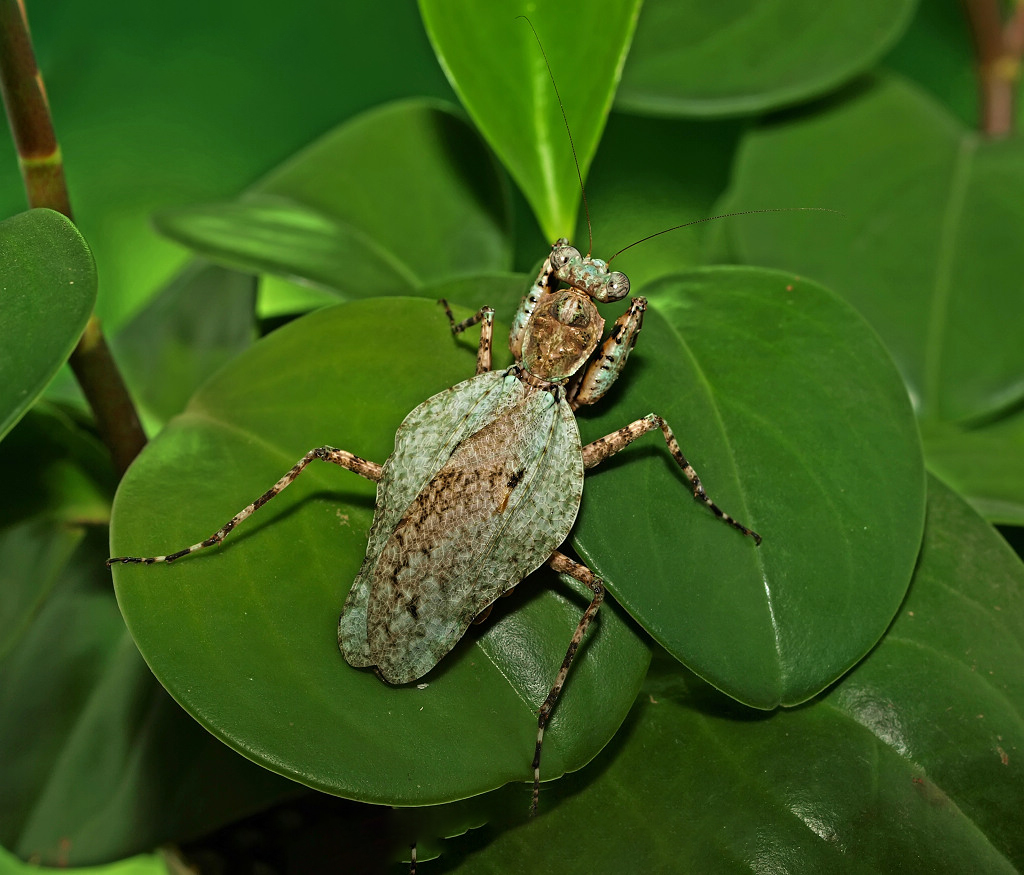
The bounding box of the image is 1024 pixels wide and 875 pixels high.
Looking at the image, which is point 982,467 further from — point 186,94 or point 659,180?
point 186,94

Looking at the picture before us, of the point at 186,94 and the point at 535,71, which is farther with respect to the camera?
the point at 186,94

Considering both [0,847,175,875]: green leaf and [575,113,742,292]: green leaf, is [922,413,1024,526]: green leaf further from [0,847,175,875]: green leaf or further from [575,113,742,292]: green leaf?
[0,847,175,875]: green leaf

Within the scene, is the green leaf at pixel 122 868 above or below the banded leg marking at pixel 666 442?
below

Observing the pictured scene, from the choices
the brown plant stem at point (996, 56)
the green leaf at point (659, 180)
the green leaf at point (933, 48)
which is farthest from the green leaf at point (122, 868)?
the green leaf at point (933, 48)

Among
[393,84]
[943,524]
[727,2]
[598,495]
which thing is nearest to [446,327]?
[598,495]

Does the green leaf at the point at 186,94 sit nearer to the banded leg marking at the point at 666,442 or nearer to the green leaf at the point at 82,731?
the green leaf at the point at 82,731

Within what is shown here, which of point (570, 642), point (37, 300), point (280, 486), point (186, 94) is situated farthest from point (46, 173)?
point (186, 94)
